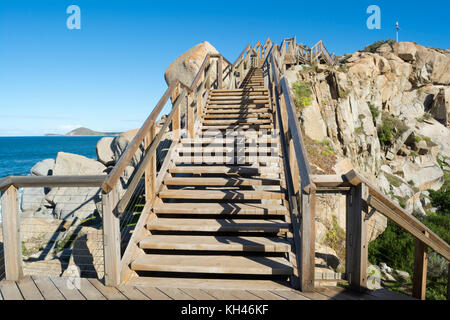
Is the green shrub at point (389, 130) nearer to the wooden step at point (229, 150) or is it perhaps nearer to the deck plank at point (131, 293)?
the wooden step at point (229, 150)

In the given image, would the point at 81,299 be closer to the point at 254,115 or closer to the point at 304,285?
the point at 304,285

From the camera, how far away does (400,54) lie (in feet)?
89.6

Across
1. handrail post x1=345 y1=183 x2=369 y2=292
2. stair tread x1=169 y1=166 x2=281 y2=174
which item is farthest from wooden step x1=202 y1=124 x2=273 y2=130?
handrail post x1=345 y1=183 x2=369 y2=292

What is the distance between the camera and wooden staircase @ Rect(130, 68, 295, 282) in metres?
3.03

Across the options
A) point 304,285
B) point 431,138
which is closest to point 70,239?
point 304,285

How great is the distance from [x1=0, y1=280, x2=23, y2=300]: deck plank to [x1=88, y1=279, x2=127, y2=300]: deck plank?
639mm

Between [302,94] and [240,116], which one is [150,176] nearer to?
[240,116]

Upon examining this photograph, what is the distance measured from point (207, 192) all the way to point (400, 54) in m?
30.7

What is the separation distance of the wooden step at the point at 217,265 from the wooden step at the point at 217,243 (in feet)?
0.33

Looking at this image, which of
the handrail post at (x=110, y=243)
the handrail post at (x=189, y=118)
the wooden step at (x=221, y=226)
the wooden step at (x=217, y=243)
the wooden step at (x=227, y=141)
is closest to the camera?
the handrail post at (x=110, y=243)

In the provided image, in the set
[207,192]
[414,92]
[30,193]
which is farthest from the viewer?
[414,92]

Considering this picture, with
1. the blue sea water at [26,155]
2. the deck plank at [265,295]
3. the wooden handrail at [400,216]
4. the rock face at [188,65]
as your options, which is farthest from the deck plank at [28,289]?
the blue sea water at [26,155]

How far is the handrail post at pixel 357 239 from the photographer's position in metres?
2.57

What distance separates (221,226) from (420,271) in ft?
6.75
